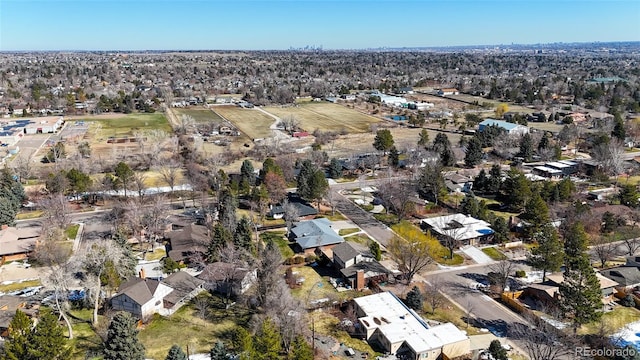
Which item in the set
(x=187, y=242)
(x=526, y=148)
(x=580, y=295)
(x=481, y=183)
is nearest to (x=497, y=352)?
(x=580, y=295)

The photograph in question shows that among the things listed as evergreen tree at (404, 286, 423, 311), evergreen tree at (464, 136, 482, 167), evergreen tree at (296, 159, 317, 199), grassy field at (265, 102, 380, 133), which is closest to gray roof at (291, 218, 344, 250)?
evergreen tree at (296, 159, 317, 199)

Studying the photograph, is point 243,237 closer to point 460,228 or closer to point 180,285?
point 180,285

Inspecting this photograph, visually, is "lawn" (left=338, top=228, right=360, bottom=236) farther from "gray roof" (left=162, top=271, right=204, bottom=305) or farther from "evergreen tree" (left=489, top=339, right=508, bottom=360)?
"evergreen tree" (left=489, top=339, right=508, bottom=360)

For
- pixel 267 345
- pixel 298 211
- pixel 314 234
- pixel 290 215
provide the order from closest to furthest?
pixel 267 345 → pixel 314 234 → pixel 290 215 → pixel 298 211

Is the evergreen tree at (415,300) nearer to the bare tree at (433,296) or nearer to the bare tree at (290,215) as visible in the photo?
the bare tree at (433,296)

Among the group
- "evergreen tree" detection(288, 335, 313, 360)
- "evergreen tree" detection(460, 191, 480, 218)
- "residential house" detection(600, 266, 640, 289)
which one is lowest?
"residential house" detection(600, 266, 640, 289)

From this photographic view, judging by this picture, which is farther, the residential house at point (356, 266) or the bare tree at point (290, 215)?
the bare tree at point (290, 215)

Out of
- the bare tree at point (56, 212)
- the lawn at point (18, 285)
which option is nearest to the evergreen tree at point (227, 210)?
the bare tree at point (56, 212)
